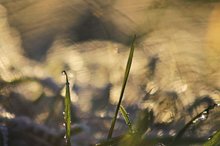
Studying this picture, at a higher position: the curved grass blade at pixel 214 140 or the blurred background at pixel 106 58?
the blurred background at pixel 106 58

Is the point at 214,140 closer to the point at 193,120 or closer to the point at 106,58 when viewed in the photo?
the point at 193,120

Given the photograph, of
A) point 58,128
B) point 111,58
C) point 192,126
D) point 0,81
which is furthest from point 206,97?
point 0,81

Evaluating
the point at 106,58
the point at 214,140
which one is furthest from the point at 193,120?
the point at 106,58

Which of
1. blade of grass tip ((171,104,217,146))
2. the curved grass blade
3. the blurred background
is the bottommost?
the curved grass blade

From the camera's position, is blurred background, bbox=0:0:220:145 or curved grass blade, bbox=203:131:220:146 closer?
curved grass blade, bbox=203:131:220:146

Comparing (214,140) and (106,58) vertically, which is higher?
(106,58)

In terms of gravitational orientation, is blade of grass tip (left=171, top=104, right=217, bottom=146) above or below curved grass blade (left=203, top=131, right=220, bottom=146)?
above

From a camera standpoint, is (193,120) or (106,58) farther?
(106,58)

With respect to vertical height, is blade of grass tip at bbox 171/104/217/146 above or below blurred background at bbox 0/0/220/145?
below
